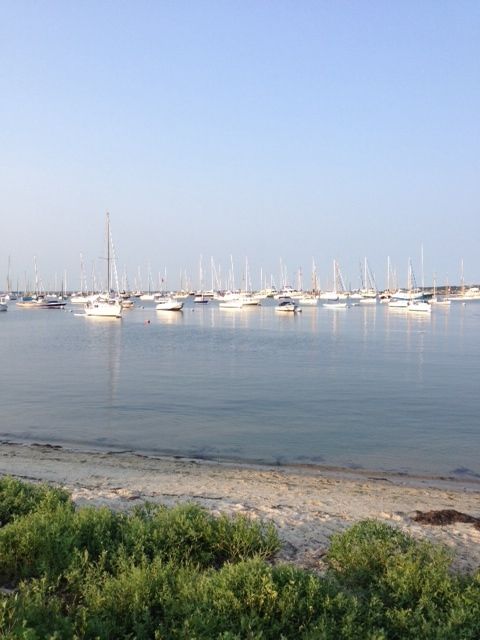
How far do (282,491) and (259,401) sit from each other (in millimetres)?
12063

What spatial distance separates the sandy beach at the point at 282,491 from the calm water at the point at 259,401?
127cm

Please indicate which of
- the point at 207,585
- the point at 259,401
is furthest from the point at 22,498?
the point at 259,401

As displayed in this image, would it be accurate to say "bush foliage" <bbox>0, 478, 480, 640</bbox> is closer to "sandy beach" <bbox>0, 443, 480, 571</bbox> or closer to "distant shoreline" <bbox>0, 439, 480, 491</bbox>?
"sandy beach" <bbox>0, 443, 480, 571</bbox>

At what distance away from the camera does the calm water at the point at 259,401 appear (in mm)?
16547

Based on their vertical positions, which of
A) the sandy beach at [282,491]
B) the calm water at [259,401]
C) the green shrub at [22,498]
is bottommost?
the calm water at [259,401]

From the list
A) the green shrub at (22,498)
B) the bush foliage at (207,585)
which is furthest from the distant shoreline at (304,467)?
the bush foliage at (207,585)

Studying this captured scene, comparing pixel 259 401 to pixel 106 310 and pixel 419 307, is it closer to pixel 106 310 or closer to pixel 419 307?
pixel 106 310

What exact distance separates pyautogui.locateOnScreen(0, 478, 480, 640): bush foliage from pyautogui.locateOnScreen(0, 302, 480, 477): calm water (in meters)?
8.25

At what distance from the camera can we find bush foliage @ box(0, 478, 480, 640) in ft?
16.8

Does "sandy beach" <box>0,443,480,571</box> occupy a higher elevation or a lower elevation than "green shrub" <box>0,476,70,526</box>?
lower

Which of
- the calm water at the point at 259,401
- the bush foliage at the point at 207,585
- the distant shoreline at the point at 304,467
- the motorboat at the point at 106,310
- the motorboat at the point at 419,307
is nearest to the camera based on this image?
the bush foliage at the point at 207,585

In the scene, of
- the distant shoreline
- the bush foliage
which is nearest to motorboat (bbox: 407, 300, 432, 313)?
the distant shoreline

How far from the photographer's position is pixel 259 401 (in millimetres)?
23891

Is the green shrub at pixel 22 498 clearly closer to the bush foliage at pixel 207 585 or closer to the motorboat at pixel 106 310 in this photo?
the bush foliage at pixel 207 585
